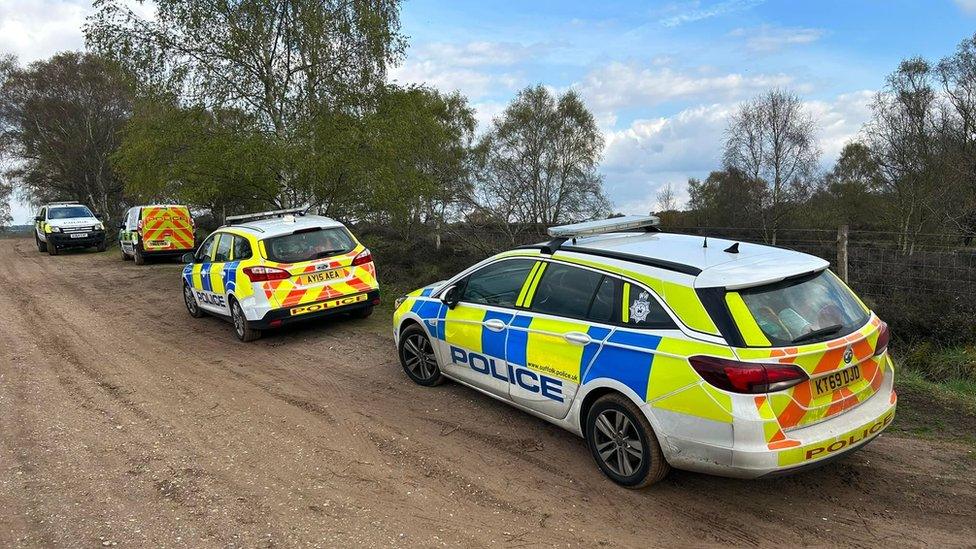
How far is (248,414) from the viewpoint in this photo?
5.19 m

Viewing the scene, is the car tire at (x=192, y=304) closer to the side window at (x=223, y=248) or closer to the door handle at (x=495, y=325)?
the side window at (x=223, y=248)

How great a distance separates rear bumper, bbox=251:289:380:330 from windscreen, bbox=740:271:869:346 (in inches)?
221

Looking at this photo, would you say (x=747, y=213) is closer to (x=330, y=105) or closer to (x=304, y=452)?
(x=330, y=105)

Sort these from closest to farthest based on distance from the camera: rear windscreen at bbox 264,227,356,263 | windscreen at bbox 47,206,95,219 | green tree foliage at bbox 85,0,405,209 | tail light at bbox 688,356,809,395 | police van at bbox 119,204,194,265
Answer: tail light at bbox 688,356,809,395
rear windscreen at bbox 264,227,356,263
green tree foliage at bbox 85,0,405,209
police van at bbox 119,204,194,265
windscreen at bbox 47,206,95,219

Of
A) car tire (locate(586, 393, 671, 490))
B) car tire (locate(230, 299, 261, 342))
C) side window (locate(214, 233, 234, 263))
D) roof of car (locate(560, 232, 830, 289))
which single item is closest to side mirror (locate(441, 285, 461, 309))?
roof of car (locate(560, 232, 830, 289))

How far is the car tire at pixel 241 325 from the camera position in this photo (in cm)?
763

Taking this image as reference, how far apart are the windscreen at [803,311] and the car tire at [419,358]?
3063 millimetres

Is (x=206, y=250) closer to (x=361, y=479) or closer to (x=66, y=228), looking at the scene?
(x=361, y=479)

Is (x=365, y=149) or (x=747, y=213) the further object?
(x=747, y=213)

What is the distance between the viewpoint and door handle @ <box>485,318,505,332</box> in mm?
4591

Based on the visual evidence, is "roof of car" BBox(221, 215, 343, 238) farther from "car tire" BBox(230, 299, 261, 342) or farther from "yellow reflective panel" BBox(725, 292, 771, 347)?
"yellow reflective panel" BBox(725, 292, 771, 347)

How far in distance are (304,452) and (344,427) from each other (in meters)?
0.50

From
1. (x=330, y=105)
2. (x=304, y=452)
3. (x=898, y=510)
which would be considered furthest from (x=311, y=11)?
(x=898, y=510)

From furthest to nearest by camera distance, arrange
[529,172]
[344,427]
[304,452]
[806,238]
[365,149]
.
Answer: [529,172] → [365,149] → [806,238] → [344,427] → [304,452]
